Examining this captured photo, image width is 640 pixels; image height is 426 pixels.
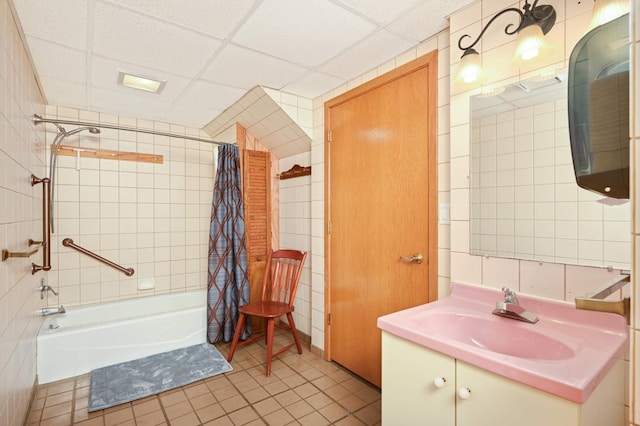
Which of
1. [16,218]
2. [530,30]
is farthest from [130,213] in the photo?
[530,30]

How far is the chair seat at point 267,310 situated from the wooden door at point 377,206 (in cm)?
36

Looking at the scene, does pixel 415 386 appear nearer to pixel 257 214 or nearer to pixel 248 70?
pixel 248 70

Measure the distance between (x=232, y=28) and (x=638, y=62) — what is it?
5.57ft

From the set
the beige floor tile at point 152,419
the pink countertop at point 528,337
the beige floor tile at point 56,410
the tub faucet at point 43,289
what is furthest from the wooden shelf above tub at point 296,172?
the beige floor tile at point 56,410

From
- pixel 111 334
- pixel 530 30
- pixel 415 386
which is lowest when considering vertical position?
pixel 111 334

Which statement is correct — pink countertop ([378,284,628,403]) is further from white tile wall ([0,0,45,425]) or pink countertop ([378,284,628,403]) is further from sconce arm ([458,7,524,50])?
white tile wall ([0,0,45,425])

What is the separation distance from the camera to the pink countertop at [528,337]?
32.8 inches

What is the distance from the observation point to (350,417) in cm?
183

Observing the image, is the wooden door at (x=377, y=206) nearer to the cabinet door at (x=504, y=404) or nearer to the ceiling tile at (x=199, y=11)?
the cabinet door at (x=504, y=404)

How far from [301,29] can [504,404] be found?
6.04ft

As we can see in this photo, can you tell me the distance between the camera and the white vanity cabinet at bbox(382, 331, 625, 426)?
826 millimetres

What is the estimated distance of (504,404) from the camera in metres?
0.90

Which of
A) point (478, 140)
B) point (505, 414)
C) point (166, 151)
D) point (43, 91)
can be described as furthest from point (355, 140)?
point (43, 91)

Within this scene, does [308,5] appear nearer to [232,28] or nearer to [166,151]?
[232,28]
